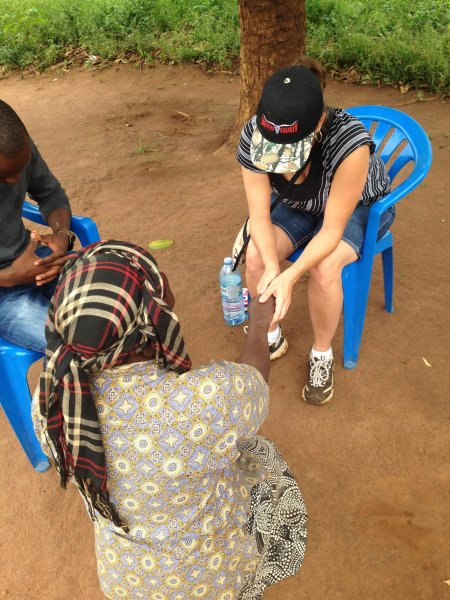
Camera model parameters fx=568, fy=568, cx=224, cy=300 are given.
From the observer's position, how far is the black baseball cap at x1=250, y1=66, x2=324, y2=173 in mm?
2027

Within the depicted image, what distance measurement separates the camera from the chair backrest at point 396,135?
8.85 feet

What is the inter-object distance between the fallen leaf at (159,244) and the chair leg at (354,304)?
165 cm

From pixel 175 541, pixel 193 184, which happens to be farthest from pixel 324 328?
pixel 193 184

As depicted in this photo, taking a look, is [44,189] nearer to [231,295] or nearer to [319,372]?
[231,295]

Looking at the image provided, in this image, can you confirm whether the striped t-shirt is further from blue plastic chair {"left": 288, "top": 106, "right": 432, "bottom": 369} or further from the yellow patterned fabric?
the yellow patterned fabric

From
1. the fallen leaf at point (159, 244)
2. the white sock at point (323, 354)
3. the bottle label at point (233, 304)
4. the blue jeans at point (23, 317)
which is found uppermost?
the blue jeans at point (23, 317)

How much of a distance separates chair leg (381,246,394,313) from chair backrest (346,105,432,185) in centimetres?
39

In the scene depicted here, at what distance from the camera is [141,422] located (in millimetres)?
1336

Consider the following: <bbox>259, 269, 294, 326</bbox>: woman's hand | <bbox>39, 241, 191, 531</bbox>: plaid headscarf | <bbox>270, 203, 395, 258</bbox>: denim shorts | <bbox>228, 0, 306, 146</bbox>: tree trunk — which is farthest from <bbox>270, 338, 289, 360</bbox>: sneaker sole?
<bbox>228, 0, 306, 146</bbox>: tree trunk

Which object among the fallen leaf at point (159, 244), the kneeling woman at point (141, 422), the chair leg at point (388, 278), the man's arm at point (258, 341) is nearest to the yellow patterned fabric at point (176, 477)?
the kneeling woman at point (141, 422)

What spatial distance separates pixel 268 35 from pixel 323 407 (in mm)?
2860

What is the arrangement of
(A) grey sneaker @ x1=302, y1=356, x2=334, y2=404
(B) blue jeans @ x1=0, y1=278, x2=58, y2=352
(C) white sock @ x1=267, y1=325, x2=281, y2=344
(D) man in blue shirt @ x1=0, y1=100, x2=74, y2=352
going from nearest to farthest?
(D) man in blue shirt @ x1=0, y1=100, x2=74, y2=352, (B) blue jeans @ x1=0, y1=278, x2=58, y2=352, (A) grey sneaker @ x1=302, y1=356, x2=334, y2=404, (C) white sock @ x1=267, y1=325, x2=281, y2=344

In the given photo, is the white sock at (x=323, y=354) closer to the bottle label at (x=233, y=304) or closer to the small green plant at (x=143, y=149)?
the bottle label at (x=233, y=304)

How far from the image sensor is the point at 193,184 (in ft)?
15.3
